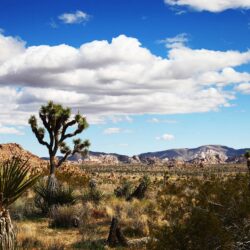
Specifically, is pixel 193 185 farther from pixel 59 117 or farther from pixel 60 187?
pixel 59 117

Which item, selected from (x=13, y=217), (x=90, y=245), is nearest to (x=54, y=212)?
(x=13, y=217)

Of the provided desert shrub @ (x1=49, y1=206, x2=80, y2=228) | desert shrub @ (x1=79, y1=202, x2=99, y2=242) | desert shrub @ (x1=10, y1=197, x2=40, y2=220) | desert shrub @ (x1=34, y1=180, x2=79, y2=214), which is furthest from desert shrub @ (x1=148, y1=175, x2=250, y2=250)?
desert shrub @ (x1=34, y1=180, x2=79, y2=214)

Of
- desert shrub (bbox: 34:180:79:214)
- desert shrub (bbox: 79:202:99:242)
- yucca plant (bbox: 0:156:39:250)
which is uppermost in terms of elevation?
yucca plant (bbox: 0:156:39:250)

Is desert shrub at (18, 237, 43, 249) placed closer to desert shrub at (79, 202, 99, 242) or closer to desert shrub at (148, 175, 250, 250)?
desert shrub at (79, 202, 99, 242)

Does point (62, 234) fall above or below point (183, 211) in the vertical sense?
below

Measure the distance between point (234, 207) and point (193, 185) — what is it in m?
2.03

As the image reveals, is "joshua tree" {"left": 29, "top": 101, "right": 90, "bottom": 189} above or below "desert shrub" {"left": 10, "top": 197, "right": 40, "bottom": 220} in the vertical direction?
above

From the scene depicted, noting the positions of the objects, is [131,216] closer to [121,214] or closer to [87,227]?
[121,214]

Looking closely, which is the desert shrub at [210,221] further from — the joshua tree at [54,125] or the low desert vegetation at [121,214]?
the joshua tree at [54,125]

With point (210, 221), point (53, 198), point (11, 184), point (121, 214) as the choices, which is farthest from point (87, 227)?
point (210, 221)

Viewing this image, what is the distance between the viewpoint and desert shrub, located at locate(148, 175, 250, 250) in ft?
23.9

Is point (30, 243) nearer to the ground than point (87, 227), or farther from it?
farther from it

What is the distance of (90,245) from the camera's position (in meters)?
11.6

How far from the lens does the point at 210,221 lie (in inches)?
285
